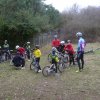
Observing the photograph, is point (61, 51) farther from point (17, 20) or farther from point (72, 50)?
point (17, 20)

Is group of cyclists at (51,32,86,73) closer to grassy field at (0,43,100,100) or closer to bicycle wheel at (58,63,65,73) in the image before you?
grassy field at (0,43,100,100)

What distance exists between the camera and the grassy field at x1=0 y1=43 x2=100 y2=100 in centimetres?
1065

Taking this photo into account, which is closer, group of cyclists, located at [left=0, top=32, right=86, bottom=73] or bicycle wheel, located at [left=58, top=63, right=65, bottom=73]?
group of cyclists, located at [left=0, top=32, right=86, bottom=73]

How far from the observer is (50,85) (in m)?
12.6

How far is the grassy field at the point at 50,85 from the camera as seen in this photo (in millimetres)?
10648

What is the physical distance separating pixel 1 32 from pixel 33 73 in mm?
12393

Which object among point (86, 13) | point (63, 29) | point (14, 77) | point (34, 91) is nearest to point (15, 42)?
point (14, 77)

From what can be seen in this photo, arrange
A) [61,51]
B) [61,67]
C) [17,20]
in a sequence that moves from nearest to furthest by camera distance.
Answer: [61,67]
[61,51]
[17,20]

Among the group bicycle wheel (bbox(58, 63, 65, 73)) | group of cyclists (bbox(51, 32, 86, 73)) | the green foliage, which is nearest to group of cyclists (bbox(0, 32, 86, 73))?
group of cyclists (bbox(51, 32, 86, 73))

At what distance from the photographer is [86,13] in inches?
2019

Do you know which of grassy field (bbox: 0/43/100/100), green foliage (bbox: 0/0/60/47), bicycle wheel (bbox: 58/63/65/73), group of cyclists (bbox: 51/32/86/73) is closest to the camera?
grassy field (bbox: 0/43/100/100)

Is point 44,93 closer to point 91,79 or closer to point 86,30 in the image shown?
point 91,79

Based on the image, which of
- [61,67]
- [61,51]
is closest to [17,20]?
[61,51]

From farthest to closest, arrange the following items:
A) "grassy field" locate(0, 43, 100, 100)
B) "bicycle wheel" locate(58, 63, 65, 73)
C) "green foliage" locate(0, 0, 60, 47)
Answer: "green foliage" locate(0, 0, 60, 47) → "bicycle wheel" locate(58, 63, 65, 73) → "grassy field" locate(0, 43, 100, 100)
